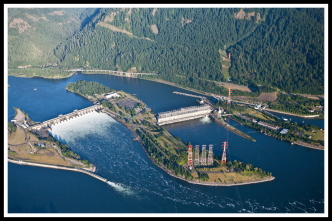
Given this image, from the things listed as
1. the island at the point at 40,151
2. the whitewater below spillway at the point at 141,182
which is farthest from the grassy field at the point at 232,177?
the island at the point at 40,151

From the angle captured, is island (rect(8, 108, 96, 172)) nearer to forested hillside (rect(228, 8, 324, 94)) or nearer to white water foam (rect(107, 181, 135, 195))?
white water foam (rect(107, 181, 135, 195))

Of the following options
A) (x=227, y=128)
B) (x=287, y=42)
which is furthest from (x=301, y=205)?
(x=287, y=42)

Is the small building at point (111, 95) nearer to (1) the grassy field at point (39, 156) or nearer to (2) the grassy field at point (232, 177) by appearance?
(1) the grassy field at point (39, 156)

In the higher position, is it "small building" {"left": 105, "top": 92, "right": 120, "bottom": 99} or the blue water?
"small building" {"left": 105, "top": 92, "right": 120, "bottom": 99}

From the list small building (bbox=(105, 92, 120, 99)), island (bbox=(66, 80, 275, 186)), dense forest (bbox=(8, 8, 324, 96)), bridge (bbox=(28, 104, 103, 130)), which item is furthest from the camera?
dense forest (bbox=(8, 8, 324, 96))

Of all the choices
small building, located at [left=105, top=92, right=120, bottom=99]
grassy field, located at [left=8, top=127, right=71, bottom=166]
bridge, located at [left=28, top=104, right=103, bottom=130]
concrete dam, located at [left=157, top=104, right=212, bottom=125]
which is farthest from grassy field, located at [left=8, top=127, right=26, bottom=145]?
concrete dam, located at [left=157, top=104, right=212, bottom=125]

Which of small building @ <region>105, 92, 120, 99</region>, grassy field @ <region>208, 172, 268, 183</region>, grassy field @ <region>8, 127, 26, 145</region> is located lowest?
grassy field @ <region>208, 172, 268, 183</region>

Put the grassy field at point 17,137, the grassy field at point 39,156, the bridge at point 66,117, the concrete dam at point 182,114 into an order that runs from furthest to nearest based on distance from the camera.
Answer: the concrete dam at point 182,114
the bridge at point 66,117
the grassy field at point 17,137
the grassy field at point 39,156
